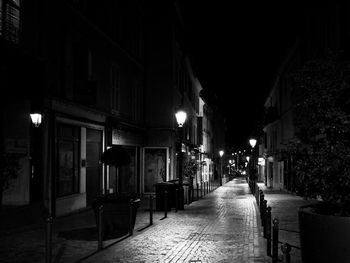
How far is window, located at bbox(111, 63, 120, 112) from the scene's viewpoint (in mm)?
25406

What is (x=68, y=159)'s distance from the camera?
19.7 meters

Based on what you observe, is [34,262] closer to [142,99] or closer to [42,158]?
[42,158]

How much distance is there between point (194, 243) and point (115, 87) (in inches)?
571

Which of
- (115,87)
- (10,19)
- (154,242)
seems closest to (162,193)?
(115,87)

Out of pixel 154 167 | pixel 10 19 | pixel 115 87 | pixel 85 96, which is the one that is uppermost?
pixel 10 19

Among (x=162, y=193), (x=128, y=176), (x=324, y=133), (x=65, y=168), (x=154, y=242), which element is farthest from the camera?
(x=128, y=176)

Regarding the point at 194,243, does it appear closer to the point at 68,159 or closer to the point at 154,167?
the point at 68,159

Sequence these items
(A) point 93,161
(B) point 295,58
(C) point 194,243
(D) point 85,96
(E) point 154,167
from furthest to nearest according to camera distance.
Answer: (B) point 295,58 → (E) point 154,167 → (A) point 93,161 → (D) point 85,96 → (C) point 194,243

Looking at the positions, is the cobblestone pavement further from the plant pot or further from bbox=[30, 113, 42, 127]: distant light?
bbox=[30, 113, 42, 127]: distant light

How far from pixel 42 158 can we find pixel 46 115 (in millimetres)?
1427

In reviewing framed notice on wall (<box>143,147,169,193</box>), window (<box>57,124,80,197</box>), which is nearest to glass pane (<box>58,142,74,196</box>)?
window (<box>57,124,80,197</box>)

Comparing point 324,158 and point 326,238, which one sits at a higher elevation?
point 324,158

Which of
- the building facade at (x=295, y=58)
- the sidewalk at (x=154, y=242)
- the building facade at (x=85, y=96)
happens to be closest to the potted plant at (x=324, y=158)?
the building facade at (x=295, y=58)

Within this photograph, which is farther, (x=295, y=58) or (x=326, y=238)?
(x=295, y=58)
